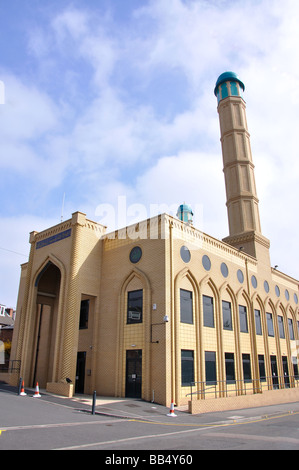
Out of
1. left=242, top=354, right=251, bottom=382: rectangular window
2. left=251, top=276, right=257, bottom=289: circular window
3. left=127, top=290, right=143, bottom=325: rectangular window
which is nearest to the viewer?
left=127, top=290, right=143, bottom=325: rectangular window

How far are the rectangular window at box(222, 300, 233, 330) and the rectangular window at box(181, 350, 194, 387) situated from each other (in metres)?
4.45

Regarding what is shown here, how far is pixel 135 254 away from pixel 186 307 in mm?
4185

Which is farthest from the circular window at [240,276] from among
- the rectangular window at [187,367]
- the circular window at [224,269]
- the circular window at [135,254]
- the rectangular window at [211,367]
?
the circular window at [135,254]

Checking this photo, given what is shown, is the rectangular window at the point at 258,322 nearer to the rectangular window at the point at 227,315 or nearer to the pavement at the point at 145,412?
the rectangular window at the point at 227,315

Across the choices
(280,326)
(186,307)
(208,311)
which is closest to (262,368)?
(280,326)

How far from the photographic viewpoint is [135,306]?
20.0 meters

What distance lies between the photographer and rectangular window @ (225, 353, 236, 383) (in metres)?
21.7

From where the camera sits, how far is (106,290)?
852 inches

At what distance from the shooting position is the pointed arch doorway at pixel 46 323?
23.5m

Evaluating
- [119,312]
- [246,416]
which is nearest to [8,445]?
[246,416]

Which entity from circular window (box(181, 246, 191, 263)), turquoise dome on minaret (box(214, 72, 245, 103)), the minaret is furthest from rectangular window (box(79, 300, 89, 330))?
turquoise dome on minaret (box(214, 72, 245, 103))

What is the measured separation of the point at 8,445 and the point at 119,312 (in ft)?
42.4

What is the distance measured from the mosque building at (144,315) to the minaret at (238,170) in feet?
8.10

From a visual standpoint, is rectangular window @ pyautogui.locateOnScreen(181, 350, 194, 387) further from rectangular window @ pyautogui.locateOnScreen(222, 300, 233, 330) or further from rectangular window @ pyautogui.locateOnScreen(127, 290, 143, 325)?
rectangular window @ pyautogui.locateOnScreen(222, 300, 233, 330)
